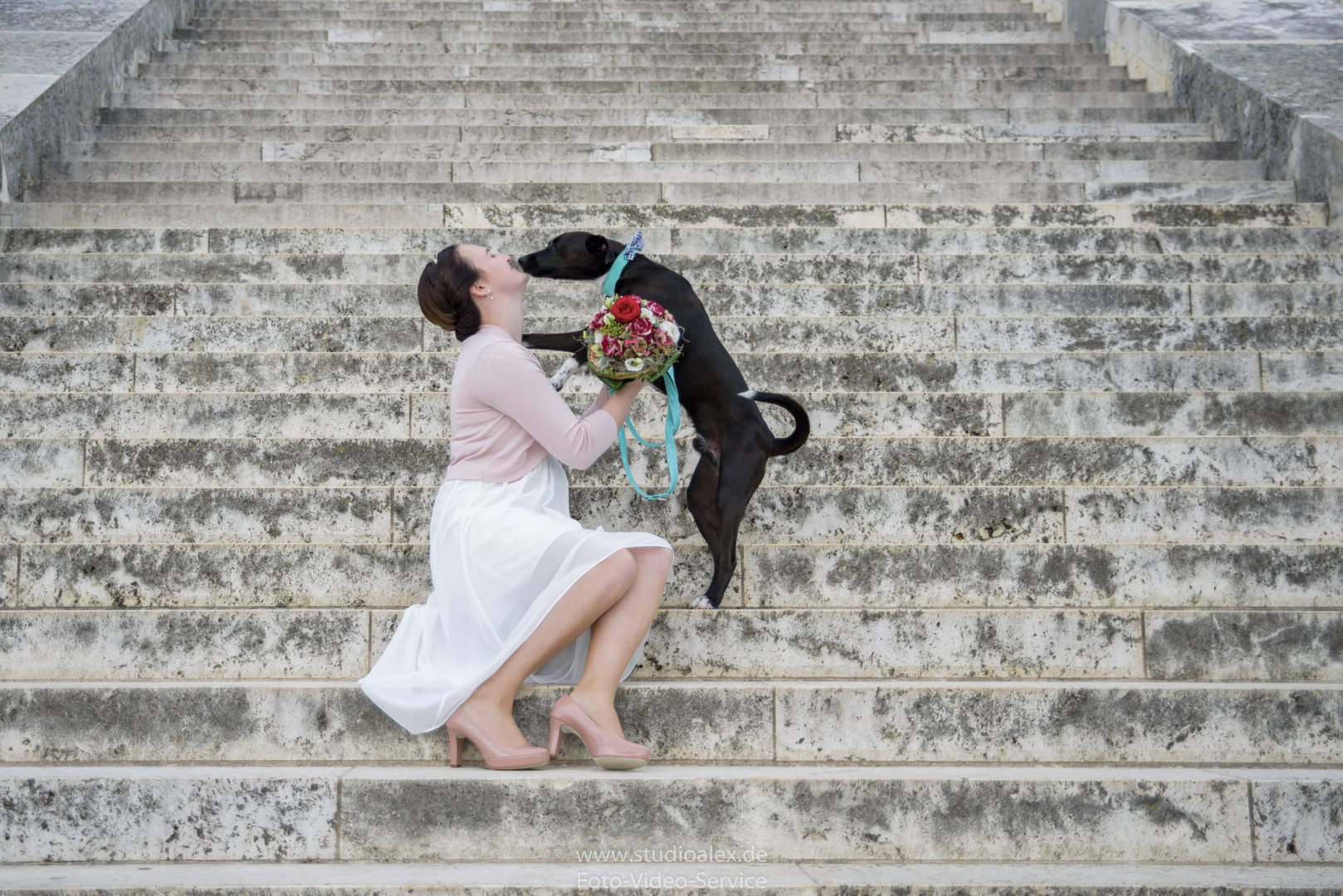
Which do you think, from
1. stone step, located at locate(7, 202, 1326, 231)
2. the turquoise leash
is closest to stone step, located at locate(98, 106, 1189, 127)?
stone step, located at locate(7, 202, 1326, 231)

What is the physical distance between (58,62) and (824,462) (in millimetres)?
5632

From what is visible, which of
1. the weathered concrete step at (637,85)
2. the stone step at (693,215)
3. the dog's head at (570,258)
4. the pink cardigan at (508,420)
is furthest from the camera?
the weathered concrete step at (637,85)

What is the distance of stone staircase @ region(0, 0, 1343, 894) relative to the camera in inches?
120

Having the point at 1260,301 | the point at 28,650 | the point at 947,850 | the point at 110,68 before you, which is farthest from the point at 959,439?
the point at 110,68

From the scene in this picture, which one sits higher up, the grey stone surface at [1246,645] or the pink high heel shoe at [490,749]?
the grey stone surface at [1246,645]

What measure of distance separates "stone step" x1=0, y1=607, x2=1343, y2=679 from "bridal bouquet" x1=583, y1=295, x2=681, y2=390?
2.60 ft

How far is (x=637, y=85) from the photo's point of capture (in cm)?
812

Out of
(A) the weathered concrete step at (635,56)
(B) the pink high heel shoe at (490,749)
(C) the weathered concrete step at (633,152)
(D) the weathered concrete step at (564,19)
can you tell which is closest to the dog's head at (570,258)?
(B) the pink high heel shoe at (490,749)

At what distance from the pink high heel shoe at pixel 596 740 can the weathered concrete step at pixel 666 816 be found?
5 centimetres

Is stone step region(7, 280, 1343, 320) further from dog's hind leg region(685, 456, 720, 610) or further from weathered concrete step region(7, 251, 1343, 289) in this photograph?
dog's hind leg region(685, 456, 720, 610)

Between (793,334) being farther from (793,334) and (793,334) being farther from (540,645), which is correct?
(540,645)

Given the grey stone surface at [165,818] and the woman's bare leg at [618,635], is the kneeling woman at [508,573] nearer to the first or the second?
the woman's bare leg at [618,635]

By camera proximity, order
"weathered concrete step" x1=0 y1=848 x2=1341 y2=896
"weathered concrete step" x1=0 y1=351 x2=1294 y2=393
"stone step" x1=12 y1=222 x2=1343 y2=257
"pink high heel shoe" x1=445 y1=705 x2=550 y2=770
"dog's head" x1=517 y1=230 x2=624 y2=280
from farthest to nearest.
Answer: "stone step" x1=12 y1=222 x2=1343 y2=257
"weathered concrete step" x1=0 y1=351 x2=1294 y2=393
"dog's head" x1=517 y1=230 x2=624 y2=280
"pink high heel shoe" x1=445 y1=705 x2=550 y2=770
"weathered concrete step" x1=0 y1=848 x2=1341 y2=896

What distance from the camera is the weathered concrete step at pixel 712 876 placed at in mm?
2756
